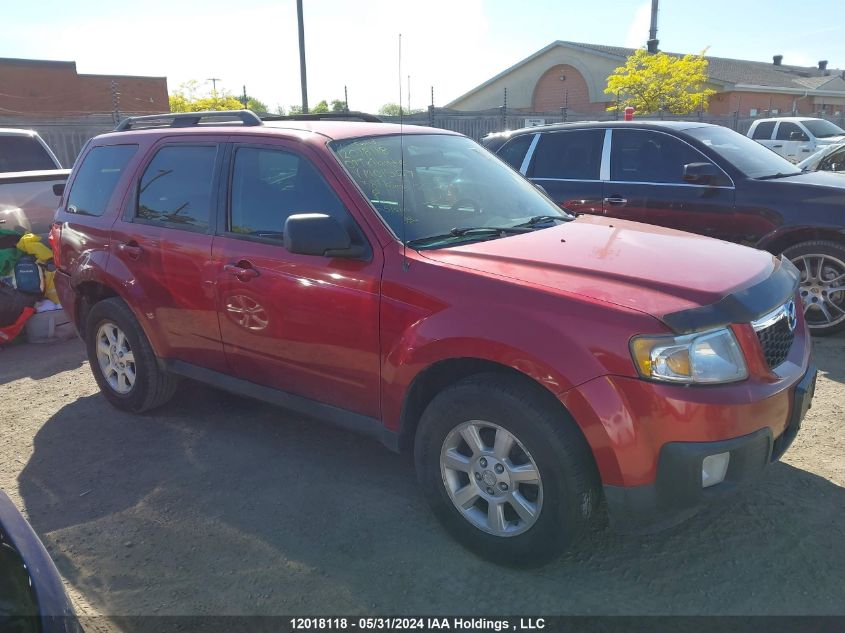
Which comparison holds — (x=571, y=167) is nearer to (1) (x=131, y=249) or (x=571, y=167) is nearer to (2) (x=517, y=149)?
(2) (x=517, y=149)

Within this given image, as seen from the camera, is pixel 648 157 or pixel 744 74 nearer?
pixel 648 157

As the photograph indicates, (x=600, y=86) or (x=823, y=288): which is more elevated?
(x=600, y=86)

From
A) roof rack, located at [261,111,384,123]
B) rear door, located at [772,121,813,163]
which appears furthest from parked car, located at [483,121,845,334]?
rear door, located at [772,121,813,163]

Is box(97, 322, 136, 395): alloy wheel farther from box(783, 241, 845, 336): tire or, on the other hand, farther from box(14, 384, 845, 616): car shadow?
box(783, 241, 845, 336): tire

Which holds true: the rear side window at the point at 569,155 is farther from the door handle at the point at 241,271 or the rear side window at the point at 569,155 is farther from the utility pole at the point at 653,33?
the utility pole at the point at 653,33

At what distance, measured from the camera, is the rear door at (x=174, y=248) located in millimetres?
3840

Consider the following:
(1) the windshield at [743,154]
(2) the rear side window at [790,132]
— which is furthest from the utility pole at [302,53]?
(2) the rear side window at [790,132]

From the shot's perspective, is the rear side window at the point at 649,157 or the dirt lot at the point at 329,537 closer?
the dirt lot at the point at 329,537

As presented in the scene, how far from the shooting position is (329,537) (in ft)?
10.3

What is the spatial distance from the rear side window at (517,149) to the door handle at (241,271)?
14.5ft

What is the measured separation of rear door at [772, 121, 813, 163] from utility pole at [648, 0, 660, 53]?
29.5 feet

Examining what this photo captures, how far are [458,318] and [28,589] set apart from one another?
5.56 feet

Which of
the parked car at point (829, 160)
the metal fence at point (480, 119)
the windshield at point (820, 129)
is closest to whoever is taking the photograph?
the parked car at point (829, 160)

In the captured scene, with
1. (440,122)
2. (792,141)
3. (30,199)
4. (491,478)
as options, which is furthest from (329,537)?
(792,141)
